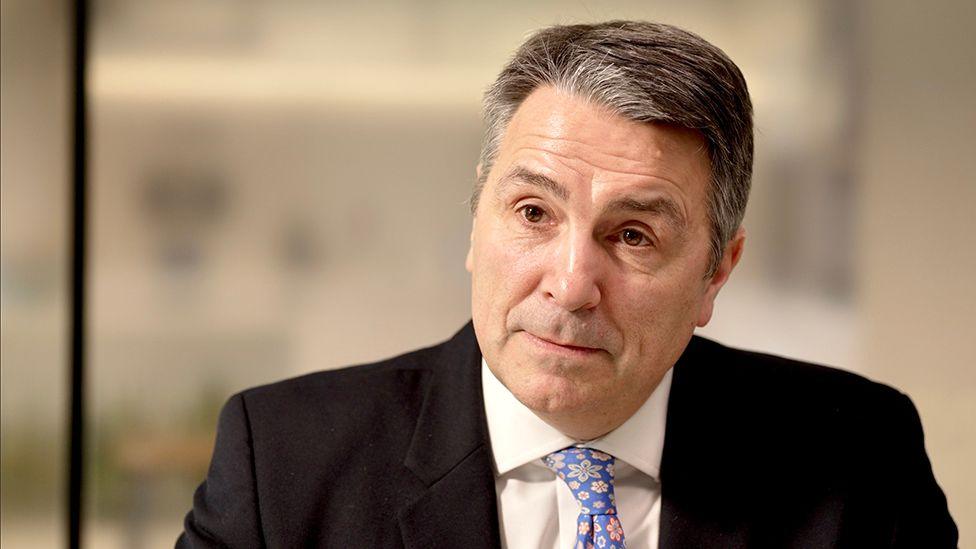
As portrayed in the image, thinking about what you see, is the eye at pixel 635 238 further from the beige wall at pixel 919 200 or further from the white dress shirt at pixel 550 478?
the beige wall at pixel 919 200

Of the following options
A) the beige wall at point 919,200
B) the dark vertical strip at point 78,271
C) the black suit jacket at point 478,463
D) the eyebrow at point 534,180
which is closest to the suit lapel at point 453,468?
the black suit jacket at point 478,463

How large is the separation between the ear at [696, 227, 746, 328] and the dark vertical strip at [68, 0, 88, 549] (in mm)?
1726

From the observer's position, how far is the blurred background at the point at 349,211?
2758mm

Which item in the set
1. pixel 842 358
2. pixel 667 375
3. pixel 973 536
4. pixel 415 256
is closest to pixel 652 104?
pixel 667 375

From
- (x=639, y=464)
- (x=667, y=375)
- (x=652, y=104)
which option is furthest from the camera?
(x=667, y=375)

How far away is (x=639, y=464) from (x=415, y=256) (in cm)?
119

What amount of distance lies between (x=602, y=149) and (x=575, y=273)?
0.66 ft

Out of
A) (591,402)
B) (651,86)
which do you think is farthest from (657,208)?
(591,402)

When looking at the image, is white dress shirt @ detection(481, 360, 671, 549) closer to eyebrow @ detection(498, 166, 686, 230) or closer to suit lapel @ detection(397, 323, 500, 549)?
suit lapel @ detection(397, 323, 500, 549)

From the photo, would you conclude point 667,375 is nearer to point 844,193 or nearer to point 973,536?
point 844,193

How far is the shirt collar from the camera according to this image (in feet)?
5.64

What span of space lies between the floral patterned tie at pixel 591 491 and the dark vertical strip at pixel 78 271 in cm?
158

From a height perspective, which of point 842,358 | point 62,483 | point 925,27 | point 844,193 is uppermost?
point 925,27

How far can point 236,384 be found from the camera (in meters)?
2.81
